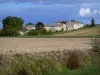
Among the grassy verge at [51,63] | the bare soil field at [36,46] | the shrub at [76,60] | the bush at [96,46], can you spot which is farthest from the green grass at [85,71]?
the bush at [96,46]

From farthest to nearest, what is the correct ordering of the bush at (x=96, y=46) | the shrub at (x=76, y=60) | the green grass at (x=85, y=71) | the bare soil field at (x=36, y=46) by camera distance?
the bush at (x=96, y=46) < the bare soil field at (x=36, y=46) < the shrub at (x=76, y=60) < the green grass at (x=85, y=71)

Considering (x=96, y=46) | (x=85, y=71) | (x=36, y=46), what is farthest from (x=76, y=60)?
(x=36, y=46)

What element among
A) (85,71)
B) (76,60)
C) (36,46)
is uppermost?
(36,46)

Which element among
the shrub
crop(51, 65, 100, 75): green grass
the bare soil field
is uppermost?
the bare soil field

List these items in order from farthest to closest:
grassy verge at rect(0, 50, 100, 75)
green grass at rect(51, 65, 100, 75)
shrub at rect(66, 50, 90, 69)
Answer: shrub at rect(66, 50, 90, 69) → green grass at rect(51, 65, 100, 75) → grassy verge at rect(0, 50, 100, 75)

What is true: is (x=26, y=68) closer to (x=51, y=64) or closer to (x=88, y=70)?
(x=51, y=64)

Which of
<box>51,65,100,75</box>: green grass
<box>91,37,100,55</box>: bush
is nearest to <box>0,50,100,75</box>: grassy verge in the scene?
<box>51,65,100,75</box>: green grass

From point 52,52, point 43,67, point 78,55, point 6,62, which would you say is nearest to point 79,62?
point 78,55

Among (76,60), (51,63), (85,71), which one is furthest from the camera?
(76,60)

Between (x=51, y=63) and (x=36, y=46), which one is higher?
(x=36, y=46)

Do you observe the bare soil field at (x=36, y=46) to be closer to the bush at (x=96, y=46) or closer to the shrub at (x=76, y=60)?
the bush at (x=96, y=46)

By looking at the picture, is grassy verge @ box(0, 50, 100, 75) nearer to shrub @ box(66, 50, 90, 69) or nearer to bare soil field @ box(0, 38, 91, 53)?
shrub @ box(66, 50, 90, 69)

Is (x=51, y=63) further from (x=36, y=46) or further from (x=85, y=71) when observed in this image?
(x=36, y=46)

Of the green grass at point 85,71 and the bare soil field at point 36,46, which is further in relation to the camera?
the bare soil field at point 36,46
